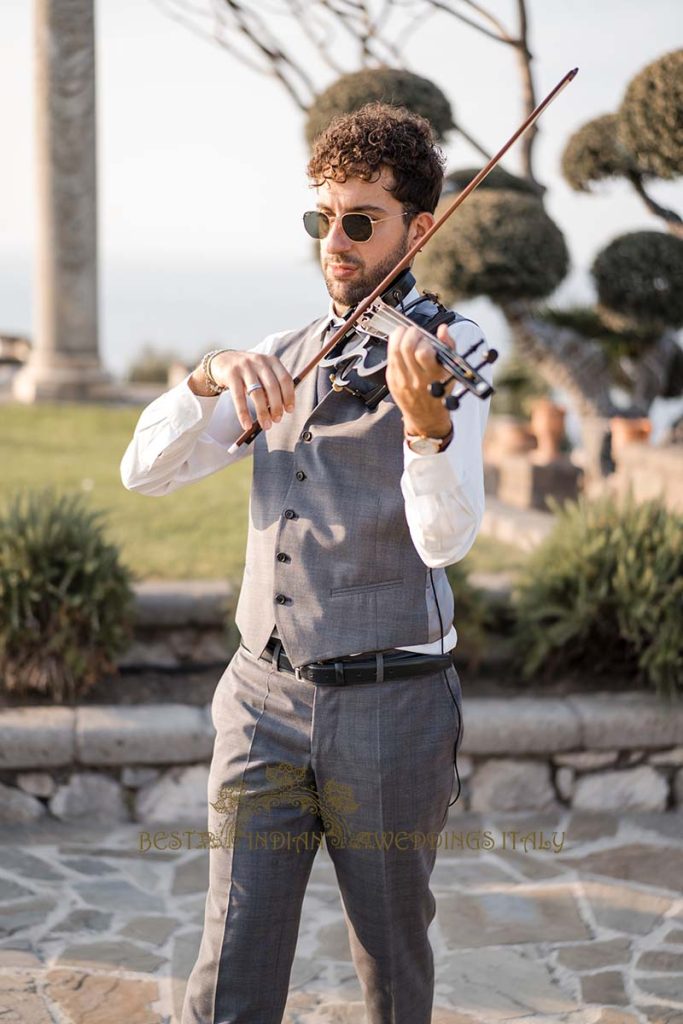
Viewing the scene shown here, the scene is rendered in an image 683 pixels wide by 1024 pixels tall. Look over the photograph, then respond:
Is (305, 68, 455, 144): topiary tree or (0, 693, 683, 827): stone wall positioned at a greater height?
(305, 68, 455, 144): topiary tree

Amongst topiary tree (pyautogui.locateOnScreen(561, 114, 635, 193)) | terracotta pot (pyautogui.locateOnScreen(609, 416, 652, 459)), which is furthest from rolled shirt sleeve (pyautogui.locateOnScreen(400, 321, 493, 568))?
terracotta pot (pyautogui.locateOnScreen(609, 416, 652, 459))

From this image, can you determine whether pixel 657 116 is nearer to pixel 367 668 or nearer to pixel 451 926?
pixel 451 926

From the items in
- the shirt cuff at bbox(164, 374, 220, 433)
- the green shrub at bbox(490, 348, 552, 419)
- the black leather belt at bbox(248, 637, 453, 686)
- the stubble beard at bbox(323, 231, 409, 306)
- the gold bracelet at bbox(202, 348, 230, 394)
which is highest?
the green shrub at bbox(490, 348, 552, 419)

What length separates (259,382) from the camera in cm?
227

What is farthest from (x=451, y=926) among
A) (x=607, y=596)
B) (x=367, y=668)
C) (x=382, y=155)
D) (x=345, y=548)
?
(x=382, y=155)

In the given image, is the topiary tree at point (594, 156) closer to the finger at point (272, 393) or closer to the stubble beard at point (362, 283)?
the stubble beard at point (362, 283)

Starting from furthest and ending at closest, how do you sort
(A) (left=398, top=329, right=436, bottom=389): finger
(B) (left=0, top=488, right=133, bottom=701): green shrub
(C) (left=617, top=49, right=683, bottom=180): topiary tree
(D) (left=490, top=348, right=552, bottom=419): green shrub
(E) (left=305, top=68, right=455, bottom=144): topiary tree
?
(D) (left=490, top=348, right=552, bottom=419): green shrub → (E) (left=305, top=68, right=455, bottom=144): topiary tree → (C) (left=617, top=49, right=683, bottom=180): topiary tree → (B) (left=0, top=488, right=133, bottom=701): green shrub → (A) (left=398, top=329, right=436, bottom=389): finger

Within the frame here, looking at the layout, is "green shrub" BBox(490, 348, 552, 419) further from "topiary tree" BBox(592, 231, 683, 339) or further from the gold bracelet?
the gold bracelet

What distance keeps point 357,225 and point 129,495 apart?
5.50 m

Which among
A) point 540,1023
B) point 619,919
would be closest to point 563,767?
point 619,919

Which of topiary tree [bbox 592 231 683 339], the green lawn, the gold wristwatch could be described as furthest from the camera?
topiary tree [bbox 592 231 683 339]

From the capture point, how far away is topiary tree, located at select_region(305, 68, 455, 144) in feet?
23.3

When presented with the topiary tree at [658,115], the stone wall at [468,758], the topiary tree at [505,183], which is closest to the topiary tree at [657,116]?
the topiary tree at [658,115]

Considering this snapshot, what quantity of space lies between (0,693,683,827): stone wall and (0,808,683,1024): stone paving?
0.08 meters
